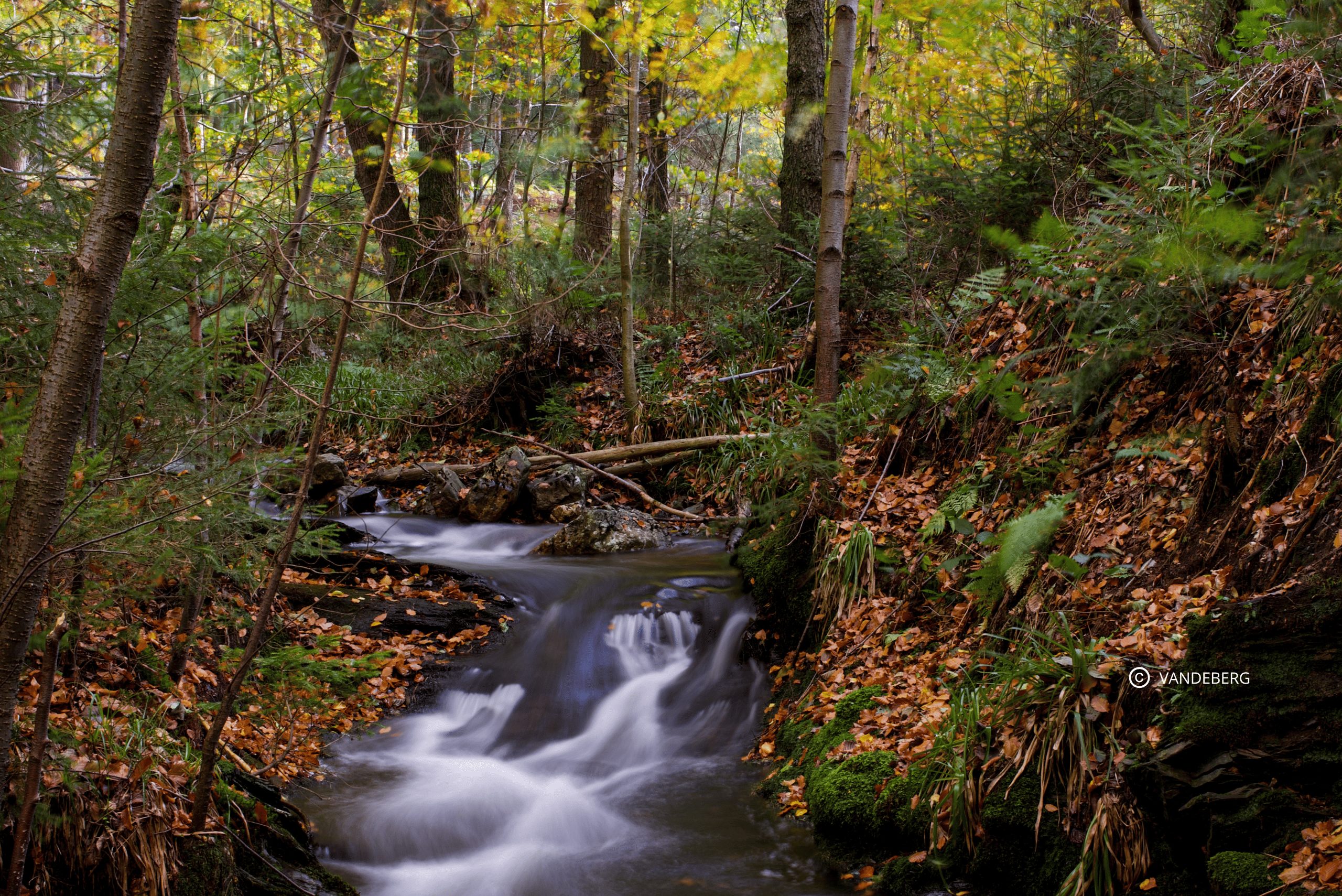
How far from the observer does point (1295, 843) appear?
9.17 ft

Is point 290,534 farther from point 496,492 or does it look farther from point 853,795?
point 496,492

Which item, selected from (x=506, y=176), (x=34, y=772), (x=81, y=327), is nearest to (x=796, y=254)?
(x=506, y=176)

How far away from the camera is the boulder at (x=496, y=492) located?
32.0ft

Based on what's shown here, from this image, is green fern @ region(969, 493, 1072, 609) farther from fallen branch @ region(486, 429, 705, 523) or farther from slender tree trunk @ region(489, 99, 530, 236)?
slender tree trunk @ region(489, 99, 530, 236)

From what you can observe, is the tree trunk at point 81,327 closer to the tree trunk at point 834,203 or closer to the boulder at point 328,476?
the tree trunk at point 834,203

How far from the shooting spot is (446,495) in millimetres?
9969

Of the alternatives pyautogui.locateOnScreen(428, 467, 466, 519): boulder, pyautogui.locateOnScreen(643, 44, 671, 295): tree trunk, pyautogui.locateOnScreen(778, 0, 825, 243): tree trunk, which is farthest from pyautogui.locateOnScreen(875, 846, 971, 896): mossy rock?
pyautogui.locateOnScreen(643, 44, 671, 295): tree trunk

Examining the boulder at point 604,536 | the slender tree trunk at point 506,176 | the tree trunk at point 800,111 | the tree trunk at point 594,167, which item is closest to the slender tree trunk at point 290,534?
the boulder at point 604,536

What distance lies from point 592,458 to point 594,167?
453 cm

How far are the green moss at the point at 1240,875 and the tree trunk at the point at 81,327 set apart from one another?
373cm

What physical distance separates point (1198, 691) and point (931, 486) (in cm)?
286

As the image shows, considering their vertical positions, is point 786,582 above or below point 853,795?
above

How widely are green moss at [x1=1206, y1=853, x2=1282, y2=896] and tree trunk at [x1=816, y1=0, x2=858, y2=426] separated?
3923 mm

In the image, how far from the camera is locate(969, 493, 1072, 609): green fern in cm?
434
